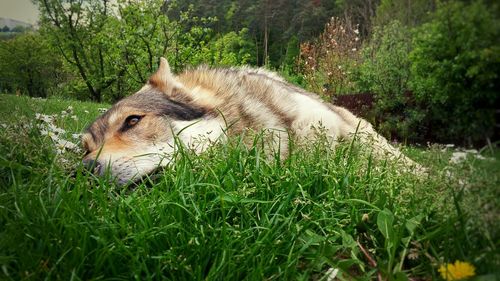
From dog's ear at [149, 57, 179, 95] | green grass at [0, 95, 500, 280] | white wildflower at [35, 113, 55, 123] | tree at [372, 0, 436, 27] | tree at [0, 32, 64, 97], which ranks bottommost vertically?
green grass at [0, 95, 500, 280]

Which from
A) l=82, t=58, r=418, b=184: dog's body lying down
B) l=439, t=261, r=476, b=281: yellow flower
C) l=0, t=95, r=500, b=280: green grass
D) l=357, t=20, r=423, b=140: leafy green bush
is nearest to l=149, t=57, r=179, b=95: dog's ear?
l=82, t=58, r=418, b=184: dog's body lying down

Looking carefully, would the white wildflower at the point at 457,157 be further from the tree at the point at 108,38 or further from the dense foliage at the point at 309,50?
the tree at the point at 108,38

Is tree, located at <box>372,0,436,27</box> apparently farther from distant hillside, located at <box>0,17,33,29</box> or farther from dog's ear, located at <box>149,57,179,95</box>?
distant hillside, located at <box>0,17,33,29</box>

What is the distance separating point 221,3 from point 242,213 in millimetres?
1926

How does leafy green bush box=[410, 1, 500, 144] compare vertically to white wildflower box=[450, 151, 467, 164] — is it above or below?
above

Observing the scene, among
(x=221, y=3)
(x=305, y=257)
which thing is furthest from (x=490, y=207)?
(x=221, y=3)

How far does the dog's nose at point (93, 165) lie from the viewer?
10.4ft

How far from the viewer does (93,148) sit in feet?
12.5

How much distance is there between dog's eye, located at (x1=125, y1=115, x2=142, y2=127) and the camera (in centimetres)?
394

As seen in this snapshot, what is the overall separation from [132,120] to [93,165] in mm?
863

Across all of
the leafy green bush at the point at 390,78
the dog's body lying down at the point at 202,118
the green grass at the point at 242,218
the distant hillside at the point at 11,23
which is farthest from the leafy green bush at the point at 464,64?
the distant hillside at the point at 11,23

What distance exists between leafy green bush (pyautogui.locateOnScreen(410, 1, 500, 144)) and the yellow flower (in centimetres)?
45

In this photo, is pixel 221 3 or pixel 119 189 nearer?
pixel 119 189

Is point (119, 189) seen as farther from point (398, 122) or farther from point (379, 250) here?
point (398, 122)
